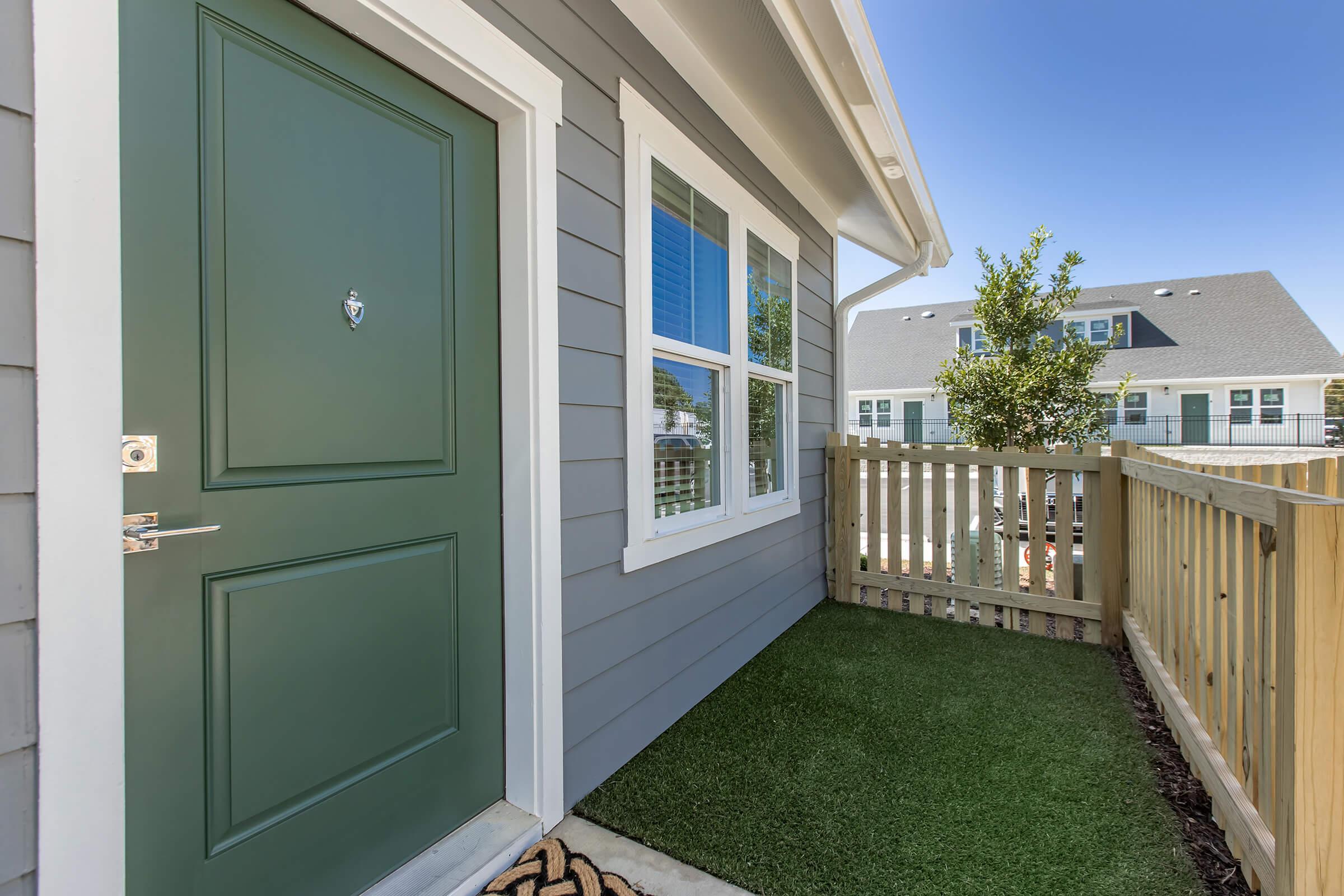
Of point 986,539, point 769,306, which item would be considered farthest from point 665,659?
point 986,539

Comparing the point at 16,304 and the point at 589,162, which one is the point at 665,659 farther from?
the point at 16,304

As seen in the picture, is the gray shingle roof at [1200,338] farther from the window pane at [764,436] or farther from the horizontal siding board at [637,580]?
the horizontal siding board at [637,580]

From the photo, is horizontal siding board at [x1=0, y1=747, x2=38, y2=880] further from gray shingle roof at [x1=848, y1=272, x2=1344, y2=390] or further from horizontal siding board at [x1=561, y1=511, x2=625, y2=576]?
gray shingle roof at [x1=848, y1=272, x2=1344, y2=390]

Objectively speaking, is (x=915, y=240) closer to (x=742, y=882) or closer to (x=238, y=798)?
(x=742, y=882)

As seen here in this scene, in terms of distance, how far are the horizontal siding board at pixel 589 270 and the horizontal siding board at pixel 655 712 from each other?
1423 millimetres

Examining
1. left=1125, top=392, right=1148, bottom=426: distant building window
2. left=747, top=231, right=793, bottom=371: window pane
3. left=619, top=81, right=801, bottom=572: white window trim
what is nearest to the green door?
left=619, top=81, right=801, bottom=572: white window trim

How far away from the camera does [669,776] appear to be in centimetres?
192

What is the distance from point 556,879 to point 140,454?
4.32ft

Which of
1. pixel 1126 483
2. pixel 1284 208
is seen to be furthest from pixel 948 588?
pixel 1284 208

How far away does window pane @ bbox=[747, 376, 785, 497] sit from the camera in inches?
119

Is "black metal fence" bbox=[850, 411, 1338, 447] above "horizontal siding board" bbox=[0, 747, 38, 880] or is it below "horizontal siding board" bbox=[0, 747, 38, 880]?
above

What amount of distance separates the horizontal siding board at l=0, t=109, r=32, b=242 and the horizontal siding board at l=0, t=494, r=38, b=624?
0.38 meters

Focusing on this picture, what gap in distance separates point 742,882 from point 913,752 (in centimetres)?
90

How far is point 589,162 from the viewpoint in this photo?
6.04ft
